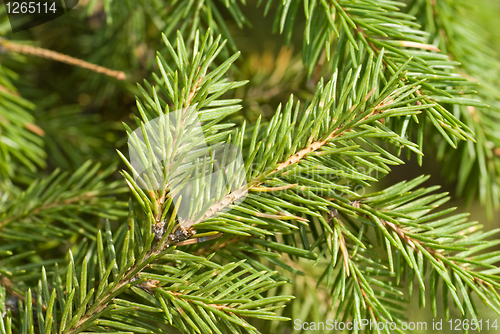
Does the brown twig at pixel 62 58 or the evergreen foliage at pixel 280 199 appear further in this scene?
the brown twig at pixel 62 58

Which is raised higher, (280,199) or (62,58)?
(62,58)

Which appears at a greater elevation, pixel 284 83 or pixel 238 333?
pixel 284 83

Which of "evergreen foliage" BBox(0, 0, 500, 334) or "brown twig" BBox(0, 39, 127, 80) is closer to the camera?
"evergreen foliage" BBox(0, 0, 500, 334)

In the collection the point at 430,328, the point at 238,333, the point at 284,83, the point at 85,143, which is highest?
the point at 284,83

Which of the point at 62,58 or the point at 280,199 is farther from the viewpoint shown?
the point at 62,58

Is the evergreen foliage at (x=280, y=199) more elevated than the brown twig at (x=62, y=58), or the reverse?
the brown twig at (x=62, y=58)

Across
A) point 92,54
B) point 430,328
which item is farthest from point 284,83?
point 430,328

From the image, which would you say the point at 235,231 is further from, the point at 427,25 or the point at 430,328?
the point at 430,328

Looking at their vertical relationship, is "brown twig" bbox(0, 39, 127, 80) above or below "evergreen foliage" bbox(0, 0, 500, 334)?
above

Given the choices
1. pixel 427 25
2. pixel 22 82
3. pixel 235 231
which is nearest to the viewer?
pixel 235 231

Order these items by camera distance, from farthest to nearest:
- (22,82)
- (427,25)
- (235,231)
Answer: (22,82)
(427,25)
(235,231)

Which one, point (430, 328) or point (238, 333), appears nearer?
point (238, 333)
